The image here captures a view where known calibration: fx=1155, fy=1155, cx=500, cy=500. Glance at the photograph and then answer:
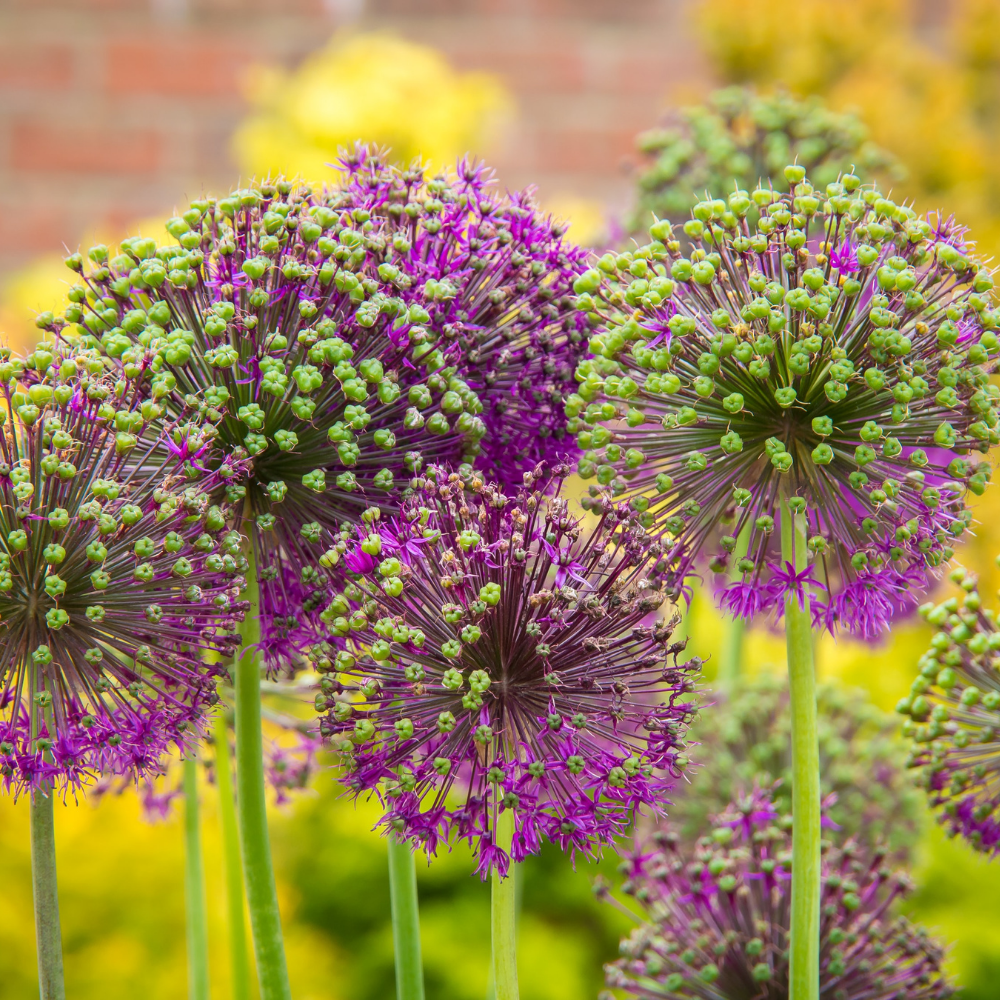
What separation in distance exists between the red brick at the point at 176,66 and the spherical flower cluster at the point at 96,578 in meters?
4.51

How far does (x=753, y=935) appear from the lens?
1.06m

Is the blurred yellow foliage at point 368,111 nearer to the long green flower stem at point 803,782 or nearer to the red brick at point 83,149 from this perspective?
the red brick at point 83,149

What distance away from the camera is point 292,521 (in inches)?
35.4

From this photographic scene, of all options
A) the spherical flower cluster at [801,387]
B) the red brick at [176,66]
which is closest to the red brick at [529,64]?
the red brick at [176,66]

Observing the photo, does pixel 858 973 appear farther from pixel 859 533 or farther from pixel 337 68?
pixel 337 68

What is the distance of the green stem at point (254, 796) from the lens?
888 mm

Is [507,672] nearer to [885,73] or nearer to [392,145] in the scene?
[392,145]

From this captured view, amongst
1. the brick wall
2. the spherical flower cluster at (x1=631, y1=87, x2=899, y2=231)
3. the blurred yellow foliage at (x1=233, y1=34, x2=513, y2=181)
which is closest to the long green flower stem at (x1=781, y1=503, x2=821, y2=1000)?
the spherical flower cluster at (x1=631, y1=87, x2=899, y2=231)

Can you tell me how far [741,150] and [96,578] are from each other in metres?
1.23

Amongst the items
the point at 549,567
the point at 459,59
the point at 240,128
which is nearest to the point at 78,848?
the point at 549,567

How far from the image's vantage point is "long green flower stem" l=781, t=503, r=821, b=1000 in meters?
0.85

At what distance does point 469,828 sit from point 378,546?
0.66 ft

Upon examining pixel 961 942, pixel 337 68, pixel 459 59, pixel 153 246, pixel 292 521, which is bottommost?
pixel 961 942

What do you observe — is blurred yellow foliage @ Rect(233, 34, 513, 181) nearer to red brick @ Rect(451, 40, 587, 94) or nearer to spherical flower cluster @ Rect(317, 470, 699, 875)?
red brick @ Rect(451, 40, 587, 94)
